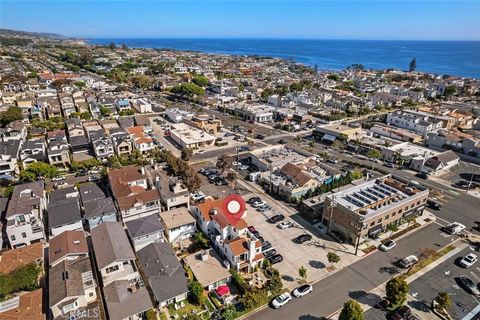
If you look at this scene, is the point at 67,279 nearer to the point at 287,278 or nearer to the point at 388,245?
the point at 287,278

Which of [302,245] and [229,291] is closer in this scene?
[229,291]

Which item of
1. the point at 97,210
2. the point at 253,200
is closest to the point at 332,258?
the point at 253,200

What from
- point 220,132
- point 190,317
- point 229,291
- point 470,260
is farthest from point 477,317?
point 220,132

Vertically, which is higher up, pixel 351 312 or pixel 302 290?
pixel 351 312

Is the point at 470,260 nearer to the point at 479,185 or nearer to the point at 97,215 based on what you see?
the point at 479,185

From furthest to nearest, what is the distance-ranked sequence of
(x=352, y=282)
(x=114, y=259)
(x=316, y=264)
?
(x=316, y=264), (x=352, y=282), (x=114, y=259)

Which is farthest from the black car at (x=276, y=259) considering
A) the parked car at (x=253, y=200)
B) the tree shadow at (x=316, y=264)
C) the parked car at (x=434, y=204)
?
the parked car at (x=434, y=204)

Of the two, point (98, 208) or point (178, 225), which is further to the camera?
point (98, 208)
